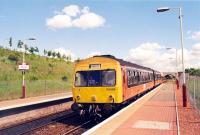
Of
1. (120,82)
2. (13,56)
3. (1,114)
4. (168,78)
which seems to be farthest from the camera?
(168,78)

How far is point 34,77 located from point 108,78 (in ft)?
148

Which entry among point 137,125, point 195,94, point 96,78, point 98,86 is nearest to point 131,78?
point 96,78

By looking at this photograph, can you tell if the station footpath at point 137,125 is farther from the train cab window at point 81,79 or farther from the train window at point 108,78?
the train cab window at point 81,79

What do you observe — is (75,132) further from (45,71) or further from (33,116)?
(45,71)

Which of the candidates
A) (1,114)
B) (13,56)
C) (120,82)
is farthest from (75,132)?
(13,56)

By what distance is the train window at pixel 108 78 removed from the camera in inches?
684

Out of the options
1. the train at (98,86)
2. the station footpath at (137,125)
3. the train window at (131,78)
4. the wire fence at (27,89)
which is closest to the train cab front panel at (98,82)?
the train at (98,86)

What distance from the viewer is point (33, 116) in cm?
2184

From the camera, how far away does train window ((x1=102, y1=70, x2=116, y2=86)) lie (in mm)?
17366

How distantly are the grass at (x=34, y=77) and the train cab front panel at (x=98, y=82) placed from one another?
15.6 m

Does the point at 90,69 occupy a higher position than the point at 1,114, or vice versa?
the point at 90,69

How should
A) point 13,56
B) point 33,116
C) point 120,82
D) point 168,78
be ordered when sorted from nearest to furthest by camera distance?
point 120,82
point 33,116
point 13,56
point 168,78

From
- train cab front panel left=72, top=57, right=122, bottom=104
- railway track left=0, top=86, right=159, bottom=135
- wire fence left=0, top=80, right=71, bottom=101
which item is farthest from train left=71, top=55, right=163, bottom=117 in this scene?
wire fence left=0, top=80, right=71, bottom=101

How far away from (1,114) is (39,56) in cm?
6449
